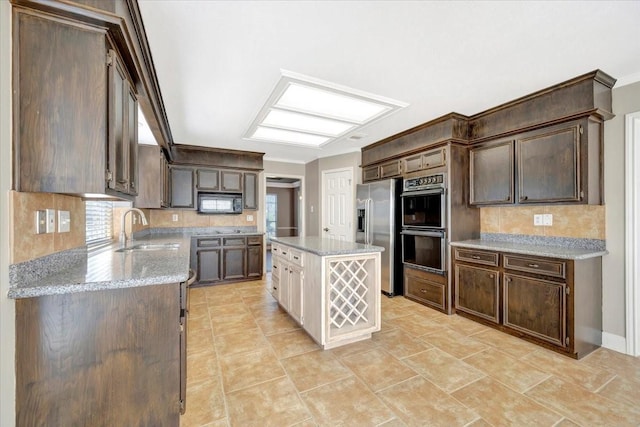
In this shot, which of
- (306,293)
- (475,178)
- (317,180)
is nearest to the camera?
(306,293)

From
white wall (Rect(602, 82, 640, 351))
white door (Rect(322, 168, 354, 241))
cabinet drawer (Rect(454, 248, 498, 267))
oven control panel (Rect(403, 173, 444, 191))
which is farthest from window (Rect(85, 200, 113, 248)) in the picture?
white wall (Rect(602, 82, 640, 351))

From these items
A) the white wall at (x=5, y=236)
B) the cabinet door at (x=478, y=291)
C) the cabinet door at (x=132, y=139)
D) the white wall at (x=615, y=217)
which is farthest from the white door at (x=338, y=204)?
the white wall at (x=5, y=236)

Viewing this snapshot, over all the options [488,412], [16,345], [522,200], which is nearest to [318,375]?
[488,412]

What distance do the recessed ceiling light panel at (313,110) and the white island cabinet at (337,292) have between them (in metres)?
1.48

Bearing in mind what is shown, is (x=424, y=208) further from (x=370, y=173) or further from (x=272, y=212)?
(x=272, y=212)

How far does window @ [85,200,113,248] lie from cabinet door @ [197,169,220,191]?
5.33 ft

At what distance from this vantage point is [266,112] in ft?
10.1

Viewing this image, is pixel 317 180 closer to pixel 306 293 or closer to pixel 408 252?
pixel 408 252

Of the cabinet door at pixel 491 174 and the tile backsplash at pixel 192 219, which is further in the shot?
the tile backsplash at pixel 192 219

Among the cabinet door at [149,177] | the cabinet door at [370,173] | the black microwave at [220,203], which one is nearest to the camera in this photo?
the cabinet door at [149,177]

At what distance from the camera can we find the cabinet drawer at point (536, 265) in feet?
7.74

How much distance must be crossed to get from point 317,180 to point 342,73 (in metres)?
3.42

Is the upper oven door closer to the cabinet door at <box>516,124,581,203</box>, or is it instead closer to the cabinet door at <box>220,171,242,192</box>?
the cabinet door at <box>516,124,581,203</box>

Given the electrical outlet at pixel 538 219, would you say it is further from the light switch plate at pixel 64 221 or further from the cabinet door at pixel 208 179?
the cabinet door at pixel 208 179
